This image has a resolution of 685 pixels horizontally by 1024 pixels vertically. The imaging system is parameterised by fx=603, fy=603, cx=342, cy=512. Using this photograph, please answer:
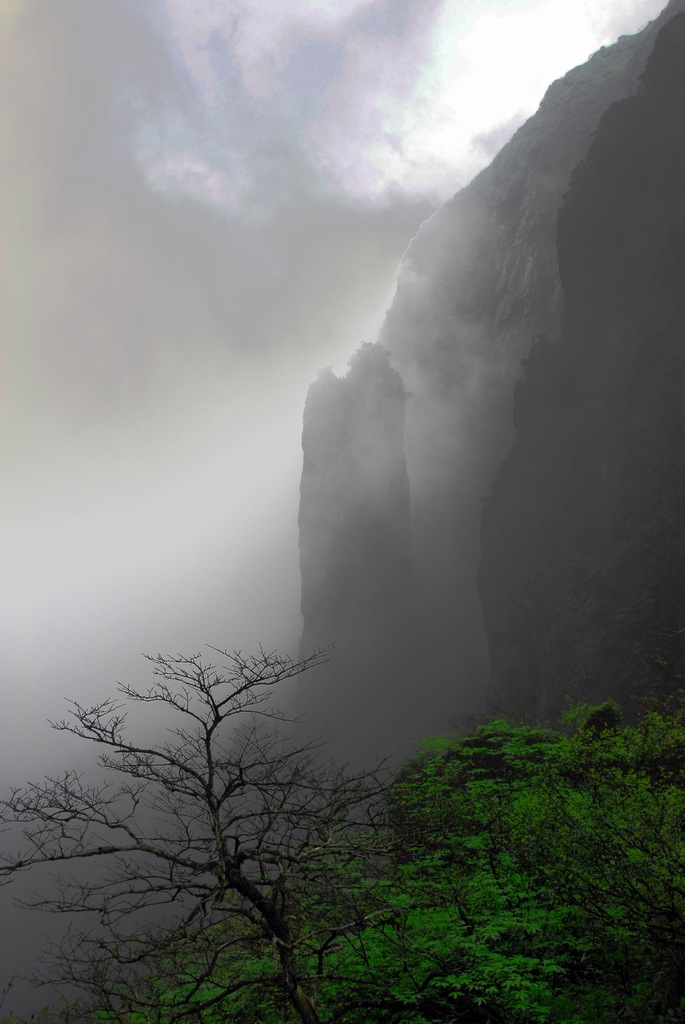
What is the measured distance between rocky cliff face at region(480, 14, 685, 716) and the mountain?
4.72m

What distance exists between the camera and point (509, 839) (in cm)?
1014

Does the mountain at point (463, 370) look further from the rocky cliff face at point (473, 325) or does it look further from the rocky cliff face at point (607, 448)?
the rocky cliff face at point (607, 448)

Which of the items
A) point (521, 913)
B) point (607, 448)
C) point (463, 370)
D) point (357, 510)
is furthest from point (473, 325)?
point (521, 913)

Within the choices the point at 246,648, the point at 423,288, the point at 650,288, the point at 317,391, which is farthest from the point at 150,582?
the point at 650,288

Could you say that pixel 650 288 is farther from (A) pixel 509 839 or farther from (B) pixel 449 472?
(A) pixel 509 839

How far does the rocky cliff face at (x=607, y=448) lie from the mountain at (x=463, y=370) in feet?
15.5

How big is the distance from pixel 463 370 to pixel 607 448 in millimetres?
25788

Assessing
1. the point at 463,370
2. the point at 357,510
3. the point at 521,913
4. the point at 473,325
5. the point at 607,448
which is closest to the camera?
→ the point at 521,913

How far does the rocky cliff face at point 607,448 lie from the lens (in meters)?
31.9

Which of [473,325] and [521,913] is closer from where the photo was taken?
[521,913]

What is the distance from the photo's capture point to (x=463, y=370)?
6328 cm

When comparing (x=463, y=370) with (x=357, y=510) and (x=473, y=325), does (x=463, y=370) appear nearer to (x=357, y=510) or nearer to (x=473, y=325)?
(x=473, y=325)

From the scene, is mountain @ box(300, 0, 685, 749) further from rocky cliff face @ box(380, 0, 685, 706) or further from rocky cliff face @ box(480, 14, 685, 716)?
rocky cliff face @ box(480, 14, 685, 716)

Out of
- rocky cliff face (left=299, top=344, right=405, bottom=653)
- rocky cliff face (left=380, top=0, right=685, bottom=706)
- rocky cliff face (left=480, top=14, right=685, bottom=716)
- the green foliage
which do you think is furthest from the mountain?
the green foliage
